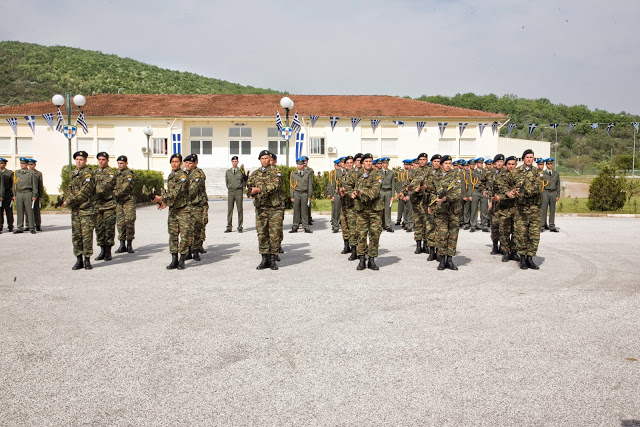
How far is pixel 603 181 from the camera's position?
19.2m

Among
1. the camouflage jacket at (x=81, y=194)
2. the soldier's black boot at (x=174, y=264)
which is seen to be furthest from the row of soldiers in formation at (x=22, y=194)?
the soldier's black boot at (x=174, y=264)

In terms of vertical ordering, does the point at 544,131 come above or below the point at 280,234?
above

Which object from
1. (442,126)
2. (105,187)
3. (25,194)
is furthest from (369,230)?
(442,126)

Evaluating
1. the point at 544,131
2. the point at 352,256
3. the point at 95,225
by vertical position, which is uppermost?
the point at 544,131

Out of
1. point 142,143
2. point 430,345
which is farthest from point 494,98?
point 430,345

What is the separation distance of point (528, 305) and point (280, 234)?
13.6ft

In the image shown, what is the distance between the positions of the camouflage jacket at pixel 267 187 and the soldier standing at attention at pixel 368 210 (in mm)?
1327

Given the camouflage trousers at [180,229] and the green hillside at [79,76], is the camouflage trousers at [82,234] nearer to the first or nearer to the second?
the camouflage trousers at [180,229]

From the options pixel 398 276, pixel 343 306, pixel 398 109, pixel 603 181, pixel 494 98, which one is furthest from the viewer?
pixel 494 98

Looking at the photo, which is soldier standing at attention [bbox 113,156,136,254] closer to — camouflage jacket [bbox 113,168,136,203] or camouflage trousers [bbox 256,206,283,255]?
camouflage jacket [bbox 113,168,136,203]

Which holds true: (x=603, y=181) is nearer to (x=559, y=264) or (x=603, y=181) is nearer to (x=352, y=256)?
(x=559, y=264)

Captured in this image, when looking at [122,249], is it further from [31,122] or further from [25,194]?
[31,122]

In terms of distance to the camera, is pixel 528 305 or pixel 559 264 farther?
pixel 559 264

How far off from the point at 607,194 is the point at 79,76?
73.3 metres
